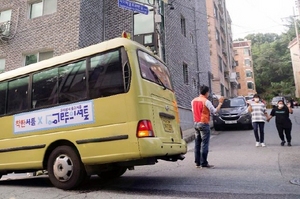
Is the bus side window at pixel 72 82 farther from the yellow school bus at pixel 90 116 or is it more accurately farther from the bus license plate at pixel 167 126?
the bus license plate at pixel 167 126

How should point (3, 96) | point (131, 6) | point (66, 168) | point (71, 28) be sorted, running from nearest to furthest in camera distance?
point (66, 168), point (3, 96), point (131, 6), point (71, 28)

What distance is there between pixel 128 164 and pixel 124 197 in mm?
502

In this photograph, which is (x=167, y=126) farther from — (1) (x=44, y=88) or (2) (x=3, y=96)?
(2) (x=3, y=96)

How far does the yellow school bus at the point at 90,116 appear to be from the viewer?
4.29 metres

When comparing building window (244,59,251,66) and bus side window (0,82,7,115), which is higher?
building window (244,59,251,66)

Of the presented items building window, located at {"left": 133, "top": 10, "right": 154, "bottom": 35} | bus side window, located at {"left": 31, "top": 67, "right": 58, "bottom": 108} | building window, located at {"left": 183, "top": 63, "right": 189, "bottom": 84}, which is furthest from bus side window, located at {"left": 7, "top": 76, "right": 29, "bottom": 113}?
building window, located at {"left": 183, "top": 63, "right": 189, "bottom": 84}

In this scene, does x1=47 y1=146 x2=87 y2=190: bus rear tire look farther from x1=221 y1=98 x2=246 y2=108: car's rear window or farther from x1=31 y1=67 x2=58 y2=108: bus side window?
x1=221 y1=98 x2=246 y2=108: car's rear window

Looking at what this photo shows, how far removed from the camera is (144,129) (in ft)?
13.9

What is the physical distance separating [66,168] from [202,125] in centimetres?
314

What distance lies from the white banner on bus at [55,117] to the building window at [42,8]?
8439 millimetres

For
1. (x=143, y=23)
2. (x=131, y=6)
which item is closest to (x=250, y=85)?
(x=143, y=23)

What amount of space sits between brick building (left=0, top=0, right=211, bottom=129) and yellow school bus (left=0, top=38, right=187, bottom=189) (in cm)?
512

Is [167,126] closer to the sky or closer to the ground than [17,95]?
closer to the ground

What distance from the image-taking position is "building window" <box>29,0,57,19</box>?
1234 centimetres
